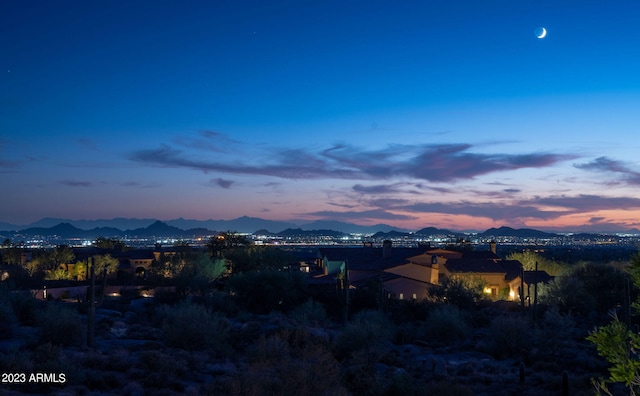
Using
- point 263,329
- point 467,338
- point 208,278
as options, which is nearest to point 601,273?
point 467,338

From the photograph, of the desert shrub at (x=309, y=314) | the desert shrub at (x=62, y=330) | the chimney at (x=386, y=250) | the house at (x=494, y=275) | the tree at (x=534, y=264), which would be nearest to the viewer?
the desert shrub at (x=62, y=330)

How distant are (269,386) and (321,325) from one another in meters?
20.5

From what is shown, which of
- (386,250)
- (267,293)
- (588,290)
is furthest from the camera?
(386,250)

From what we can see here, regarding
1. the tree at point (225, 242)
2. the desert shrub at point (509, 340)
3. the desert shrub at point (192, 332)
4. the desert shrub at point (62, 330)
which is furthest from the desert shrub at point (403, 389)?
the tree at point (225, 242)

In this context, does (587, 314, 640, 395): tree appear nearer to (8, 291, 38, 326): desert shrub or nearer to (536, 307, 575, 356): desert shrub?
(536, 307, 575, 356): desert shrub

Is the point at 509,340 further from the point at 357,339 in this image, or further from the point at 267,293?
the point at 267,293

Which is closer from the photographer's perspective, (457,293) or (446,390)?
(446,390)

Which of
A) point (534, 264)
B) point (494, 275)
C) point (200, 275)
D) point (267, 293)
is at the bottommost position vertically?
point (267, 293)

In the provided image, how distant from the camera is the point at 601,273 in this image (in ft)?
158

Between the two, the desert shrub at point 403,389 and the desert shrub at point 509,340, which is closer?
the desert shrub at point 403,389

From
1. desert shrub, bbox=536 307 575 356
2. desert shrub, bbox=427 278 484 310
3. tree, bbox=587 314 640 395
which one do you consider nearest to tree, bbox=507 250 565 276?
desert shrub, bbox=427 278 484 310

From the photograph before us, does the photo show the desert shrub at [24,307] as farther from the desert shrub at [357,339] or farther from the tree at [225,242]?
the tree at [225,242]

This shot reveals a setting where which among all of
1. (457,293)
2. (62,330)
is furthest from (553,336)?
(62,330)

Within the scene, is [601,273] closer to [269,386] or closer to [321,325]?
[321,325]
